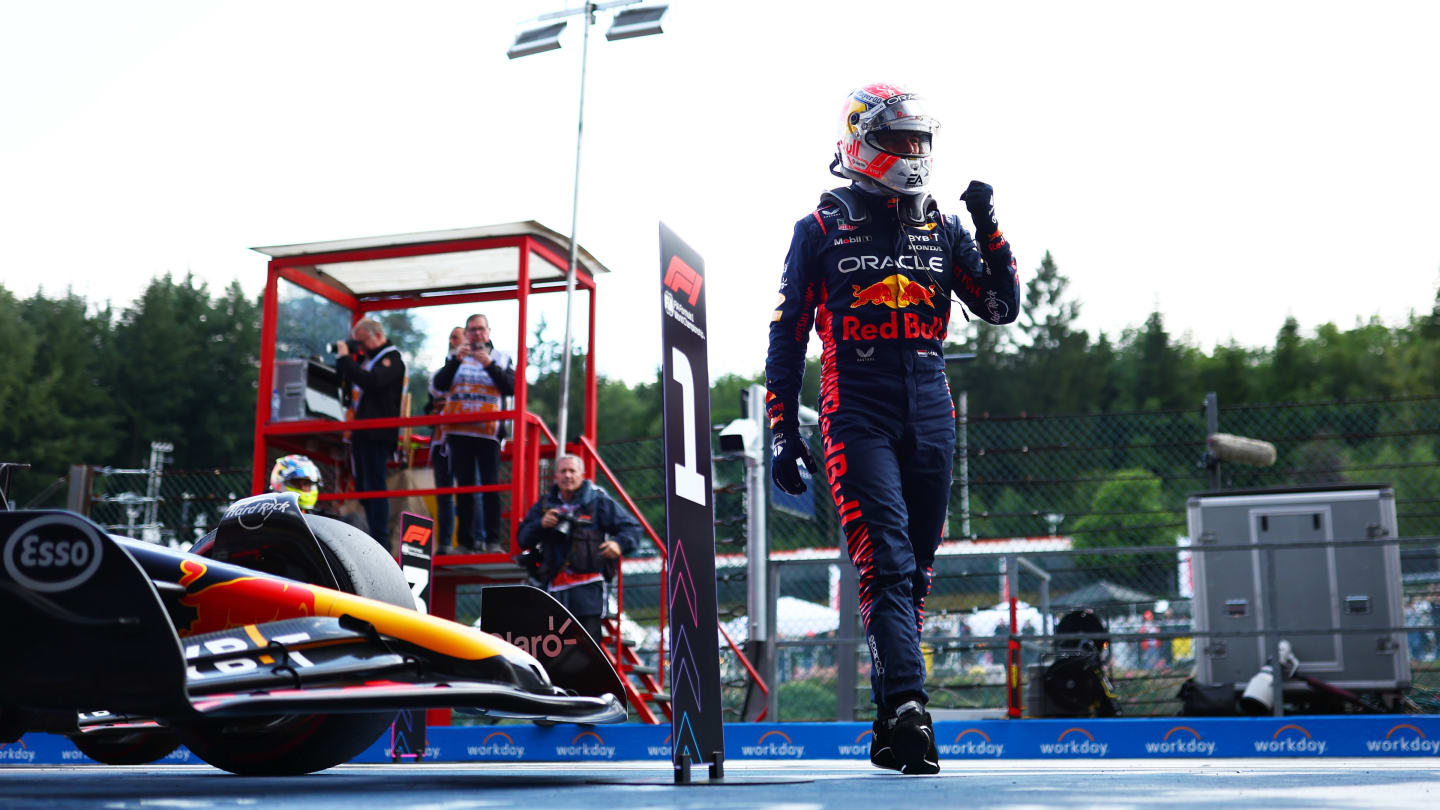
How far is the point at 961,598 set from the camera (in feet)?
39.9

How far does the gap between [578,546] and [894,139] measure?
4809 millimetres

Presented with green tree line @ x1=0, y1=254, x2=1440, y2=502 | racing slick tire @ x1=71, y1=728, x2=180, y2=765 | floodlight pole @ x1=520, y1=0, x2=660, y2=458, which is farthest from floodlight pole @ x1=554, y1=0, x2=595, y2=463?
green tree line @ x1=0, y1=254, x2=1440, y2=502

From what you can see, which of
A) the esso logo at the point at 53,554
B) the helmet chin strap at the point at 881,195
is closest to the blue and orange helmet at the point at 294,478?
the helmet chin strap at the point at 881,195

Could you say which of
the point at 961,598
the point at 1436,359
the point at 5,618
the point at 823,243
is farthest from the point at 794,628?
the point at 1436,359

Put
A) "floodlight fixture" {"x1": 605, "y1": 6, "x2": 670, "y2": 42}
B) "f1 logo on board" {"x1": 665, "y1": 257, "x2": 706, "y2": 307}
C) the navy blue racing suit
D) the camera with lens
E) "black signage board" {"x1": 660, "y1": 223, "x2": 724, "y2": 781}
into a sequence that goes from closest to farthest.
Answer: "black signage board" {"x1": 660, "y1": 223, "x2": 724, "y2": 781}
"f1 logo on board" {"x1": 665, "y1": 257, "x2": 706, "y2": 307}
the navy blue racing suit
the camera with lens
"floodlight fixture" {"x1": 605, "y1": 6, "x2": 670, "y2": 42}

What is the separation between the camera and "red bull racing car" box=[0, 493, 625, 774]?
2.37m

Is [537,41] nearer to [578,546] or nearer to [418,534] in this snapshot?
[578,546]

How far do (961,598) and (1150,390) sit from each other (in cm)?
5885

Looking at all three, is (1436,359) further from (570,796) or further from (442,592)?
(570,796)

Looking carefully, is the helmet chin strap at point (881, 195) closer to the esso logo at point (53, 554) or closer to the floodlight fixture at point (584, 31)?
the esso logo at point (53, 554)

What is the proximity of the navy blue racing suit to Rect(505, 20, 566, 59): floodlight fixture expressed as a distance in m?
9.43

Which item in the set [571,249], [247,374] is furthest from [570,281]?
[247,374]

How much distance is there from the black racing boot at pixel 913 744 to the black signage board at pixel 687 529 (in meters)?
0.63

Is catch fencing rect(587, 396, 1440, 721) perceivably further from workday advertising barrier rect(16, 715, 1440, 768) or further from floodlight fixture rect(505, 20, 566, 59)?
floodlight fixture rect(505, 20, 566, 59)
